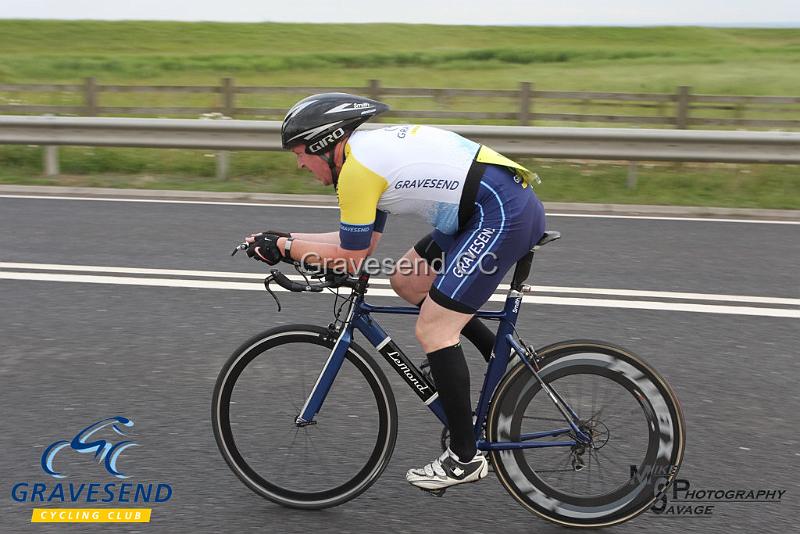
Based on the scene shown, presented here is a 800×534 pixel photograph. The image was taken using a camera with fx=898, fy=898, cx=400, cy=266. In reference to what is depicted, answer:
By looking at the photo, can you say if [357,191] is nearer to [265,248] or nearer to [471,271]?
[265,248]

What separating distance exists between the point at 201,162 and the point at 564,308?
6819mm

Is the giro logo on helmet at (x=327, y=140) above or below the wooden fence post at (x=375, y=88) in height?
above

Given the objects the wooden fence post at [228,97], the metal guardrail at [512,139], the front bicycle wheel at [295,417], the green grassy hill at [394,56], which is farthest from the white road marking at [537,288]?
the green grassy hill at [394,56]

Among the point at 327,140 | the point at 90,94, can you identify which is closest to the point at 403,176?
the point at 327,140

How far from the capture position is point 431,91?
16109 mm

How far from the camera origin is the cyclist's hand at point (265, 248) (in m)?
3.64

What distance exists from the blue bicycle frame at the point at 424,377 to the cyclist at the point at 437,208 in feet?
0.33

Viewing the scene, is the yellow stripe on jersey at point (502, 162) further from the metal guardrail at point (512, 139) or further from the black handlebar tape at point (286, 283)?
the metal guardrail at point (512, 139)

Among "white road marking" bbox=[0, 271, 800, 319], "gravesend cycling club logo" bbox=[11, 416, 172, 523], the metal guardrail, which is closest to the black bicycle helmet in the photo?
"gravesend cycling club logo" bbox=[11, 416, 172, 523]

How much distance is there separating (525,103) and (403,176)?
11.6 meters

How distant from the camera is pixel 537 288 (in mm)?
6691

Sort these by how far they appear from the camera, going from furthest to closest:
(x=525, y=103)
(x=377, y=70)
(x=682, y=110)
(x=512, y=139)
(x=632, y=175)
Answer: (x=377, y=70) < (x=682, y=110) < (x=525, y=103) < (x=632, y=175) < (x=512, y=139)

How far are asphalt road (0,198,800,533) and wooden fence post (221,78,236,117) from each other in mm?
6853

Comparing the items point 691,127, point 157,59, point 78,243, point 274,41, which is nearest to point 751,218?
point 78,243
